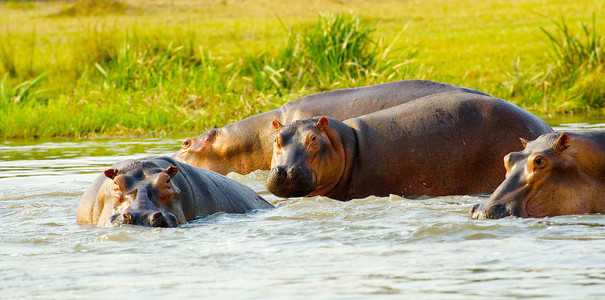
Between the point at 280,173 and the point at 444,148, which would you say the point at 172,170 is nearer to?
the point at 280,173

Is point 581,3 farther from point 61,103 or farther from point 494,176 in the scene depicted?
point 494,176

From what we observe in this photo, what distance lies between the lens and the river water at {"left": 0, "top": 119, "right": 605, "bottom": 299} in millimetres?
3432

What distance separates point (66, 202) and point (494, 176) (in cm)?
287

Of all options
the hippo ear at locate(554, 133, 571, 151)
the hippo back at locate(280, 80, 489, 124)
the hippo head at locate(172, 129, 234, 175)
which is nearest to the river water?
the hippo ear at locate(554, 133, 571, 151)

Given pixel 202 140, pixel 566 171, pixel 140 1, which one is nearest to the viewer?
pixel 566 171

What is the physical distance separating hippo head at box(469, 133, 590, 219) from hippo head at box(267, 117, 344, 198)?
4.89 feet

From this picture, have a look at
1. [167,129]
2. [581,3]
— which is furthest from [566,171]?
[581,3]

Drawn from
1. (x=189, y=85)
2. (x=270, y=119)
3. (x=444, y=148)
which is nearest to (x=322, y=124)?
(x=444, y=148)

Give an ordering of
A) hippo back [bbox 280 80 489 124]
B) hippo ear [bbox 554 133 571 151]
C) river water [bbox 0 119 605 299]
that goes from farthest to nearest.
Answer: hippo back [bbox 280 80 489 124] < hippo ear [bbox 554 133 571 151] < river water [bbox 0 119 605 299]

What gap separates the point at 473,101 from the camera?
6.70 m

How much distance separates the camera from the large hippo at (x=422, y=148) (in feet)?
21.3

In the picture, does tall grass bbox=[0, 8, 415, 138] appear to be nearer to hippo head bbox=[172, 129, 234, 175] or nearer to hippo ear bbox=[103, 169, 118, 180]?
hippo head bbox=[172, 129, 234, 175]

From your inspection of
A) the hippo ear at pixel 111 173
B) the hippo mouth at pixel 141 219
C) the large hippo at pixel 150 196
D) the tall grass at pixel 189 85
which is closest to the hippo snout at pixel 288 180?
the large hippo at pixel 150 196

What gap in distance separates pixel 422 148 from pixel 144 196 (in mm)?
2440
